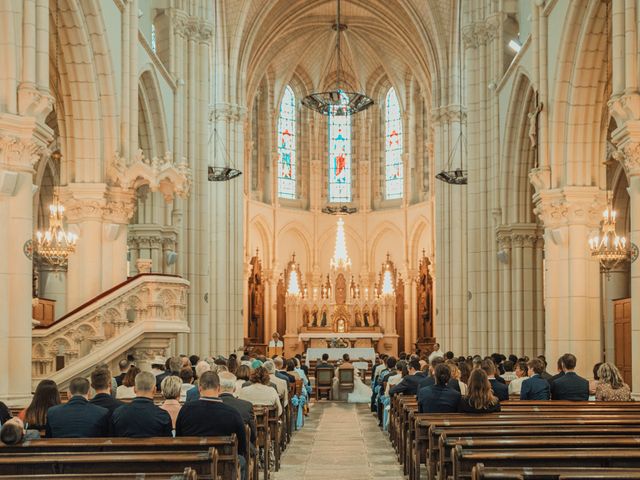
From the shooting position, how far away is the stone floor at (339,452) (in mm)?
12500

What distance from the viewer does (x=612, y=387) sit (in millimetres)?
11453

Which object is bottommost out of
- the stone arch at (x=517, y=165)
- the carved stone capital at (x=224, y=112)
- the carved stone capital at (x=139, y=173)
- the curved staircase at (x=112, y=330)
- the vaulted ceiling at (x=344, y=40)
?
the curved staircase at (x=112, y=330)

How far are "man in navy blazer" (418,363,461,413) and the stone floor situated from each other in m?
1.78

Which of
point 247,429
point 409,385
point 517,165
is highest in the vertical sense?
point 517,165

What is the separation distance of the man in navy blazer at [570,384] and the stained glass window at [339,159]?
37.2 metres

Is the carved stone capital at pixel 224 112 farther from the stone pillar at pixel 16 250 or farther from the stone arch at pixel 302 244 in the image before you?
the stone pillar at pixel 16 250

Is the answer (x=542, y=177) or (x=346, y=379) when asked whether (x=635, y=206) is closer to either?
(x=542, y=177)

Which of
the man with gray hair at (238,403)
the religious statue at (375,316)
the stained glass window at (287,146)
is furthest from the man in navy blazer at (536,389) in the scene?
the stained glass window at (287,146)

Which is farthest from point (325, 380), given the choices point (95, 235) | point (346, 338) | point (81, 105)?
point (346, 338)

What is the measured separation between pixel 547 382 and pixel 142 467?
742cm

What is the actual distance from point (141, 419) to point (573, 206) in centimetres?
1227

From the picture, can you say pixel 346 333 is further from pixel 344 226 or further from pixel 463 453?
pixel 463 453

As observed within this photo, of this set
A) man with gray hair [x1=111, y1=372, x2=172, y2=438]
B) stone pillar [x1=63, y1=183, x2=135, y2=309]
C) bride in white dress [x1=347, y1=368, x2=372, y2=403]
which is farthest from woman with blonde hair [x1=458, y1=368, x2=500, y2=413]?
bride in white dress [x1=347, y1=368, x2=372, y2=403]

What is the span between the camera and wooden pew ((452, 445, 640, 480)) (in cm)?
650
